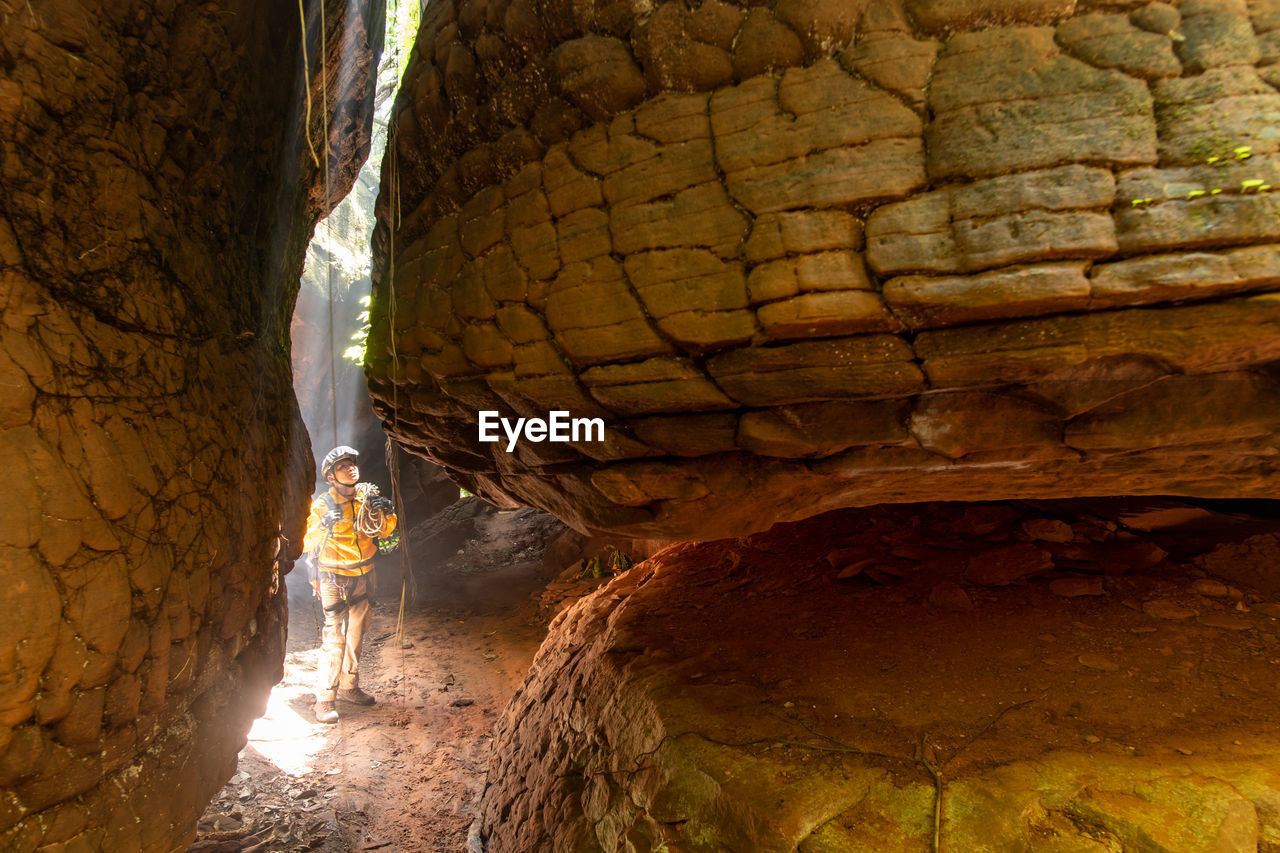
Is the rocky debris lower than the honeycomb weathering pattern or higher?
lower

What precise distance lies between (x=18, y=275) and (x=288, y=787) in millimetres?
3951


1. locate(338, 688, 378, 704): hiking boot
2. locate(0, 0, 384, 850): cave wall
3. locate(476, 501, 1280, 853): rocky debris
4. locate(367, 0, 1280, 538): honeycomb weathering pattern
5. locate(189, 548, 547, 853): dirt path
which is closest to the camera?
locate(367, 0, 1280, 538): honeycomb weathering pattern

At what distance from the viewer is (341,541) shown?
6.00 meters

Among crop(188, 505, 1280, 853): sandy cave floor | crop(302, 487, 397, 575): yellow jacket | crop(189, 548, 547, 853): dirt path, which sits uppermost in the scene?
crop(188, 505, 1280, 853): sandy cave floor

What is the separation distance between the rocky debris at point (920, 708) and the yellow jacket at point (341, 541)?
3.38 metres

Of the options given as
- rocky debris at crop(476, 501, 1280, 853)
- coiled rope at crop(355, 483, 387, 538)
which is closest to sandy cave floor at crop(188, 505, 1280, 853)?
rocky debris at crop(476, 501, 1280, 853)

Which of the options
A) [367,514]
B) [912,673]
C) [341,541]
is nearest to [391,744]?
[341,541]

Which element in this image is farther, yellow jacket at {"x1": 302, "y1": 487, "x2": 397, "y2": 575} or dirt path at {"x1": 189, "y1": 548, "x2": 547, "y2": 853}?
yellow jacket at {"x1": 302, "y1": 487, "x2": 397, "y2": 575}

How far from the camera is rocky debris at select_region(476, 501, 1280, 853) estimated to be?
5.80 feet

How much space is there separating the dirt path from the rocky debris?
1235 millimetres

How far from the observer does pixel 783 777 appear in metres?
2.03

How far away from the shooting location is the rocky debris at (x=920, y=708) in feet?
5.80

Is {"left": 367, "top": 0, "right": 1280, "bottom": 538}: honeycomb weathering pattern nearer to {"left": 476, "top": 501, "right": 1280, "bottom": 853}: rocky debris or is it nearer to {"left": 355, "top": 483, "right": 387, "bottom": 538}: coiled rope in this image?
{"left": 476, "top": 501, "right": 1280, "bottom": 853}: rocky debris

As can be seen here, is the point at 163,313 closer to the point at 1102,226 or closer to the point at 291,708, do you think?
the point at 1102,226
